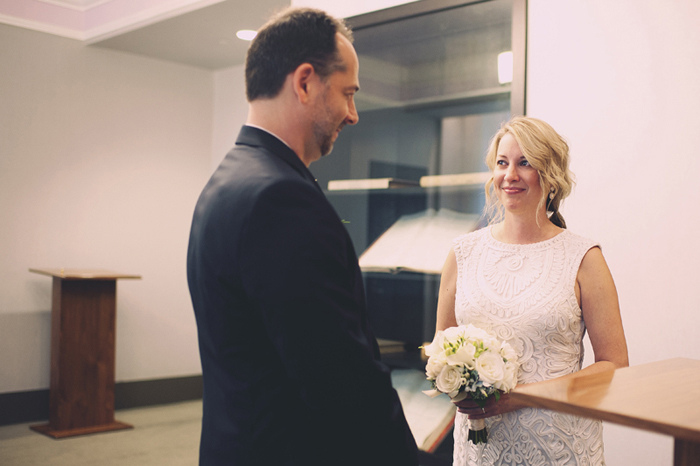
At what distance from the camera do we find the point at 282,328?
40.0 inches

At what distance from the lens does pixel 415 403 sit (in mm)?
3191

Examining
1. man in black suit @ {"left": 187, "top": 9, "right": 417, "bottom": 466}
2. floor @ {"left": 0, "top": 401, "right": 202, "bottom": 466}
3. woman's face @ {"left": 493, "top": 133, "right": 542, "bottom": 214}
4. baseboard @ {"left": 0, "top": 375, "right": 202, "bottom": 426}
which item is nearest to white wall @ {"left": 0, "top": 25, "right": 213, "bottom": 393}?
baseboard @ {"left": 0, "top": 375, "right": 202, "bottom": 426}

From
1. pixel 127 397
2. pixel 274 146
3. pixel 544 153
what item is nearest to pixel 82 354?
pixel 127 397

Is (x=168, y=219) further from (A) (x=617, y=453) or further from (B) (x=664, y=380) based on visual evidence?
(B) (x=664, y=380)

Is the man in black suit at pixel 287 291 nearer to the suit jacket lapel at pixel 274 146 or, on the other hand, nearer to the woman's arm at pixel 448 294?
the suit jacket lapel at pixel 274 146

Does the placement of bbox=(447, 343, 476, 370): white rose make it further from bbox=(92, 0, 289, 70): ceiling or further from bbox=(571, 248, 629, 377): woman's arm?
bbox=(92, 0, 289, 70): ceiling

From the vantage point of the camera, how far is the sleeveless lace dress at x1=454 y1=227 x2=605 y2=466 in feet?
5.86

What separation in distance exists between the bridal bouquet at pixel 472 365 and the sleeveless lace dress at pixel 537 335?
115 millimetres

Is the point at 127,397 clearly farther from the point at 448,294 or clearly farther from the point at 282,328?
the point at 282,328

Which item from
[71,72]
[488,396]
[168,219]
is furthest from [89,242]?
[488,396]

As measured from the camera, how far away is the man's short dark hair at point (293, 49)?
1.16 m

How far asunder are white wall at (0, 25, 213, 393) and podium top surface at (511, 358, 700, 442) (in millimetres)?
4639

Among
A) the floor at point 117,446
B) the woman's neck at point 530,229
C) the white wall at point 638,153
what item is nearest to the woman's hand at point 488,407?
the woman's neck at point 530,229

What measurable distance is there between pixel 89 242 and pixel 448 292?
3936mm
